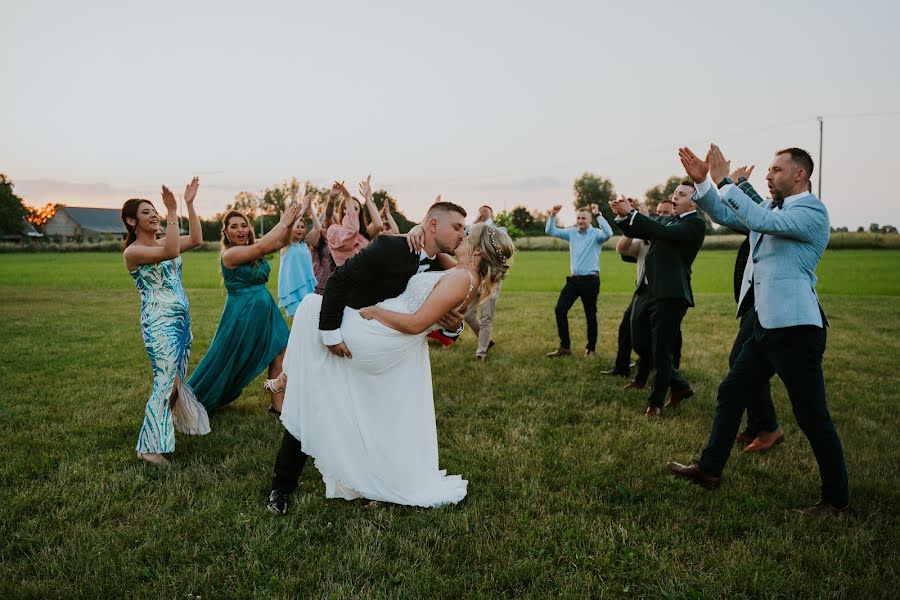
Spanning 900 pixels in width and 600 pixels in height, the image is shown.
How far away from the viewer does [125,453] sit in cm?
521

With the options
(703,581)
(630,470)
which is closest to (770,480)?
(630,470)

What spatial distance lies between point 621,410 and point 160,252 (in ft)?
16.7

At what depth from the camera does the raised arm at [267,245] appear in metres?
4.79

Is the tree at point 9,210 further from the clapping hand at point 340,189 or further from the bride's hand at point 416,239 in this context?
the bride's hand at point 416,239

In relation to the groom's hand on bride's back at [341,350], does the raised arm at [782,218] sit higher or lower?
higher

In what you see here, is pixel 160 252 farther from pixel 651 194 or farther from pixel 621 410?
pixel 651 194

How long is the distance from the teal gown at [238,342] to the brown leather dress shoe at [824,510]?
5213 millimetres

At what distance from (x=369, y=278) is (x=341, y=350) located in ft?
1.70

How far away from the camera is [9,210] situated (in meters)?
88.4

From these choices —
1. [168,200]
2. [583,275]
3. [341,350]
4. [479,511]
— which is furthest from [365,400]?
[583,275]

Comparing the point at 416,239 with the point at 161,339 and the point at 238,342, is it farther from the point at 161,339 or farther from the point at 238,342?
the point at 238,342

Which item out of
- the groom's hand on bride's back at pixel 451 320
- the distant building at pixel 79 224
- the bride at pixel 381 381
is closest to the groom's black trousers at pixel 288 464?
the bride at pixel 381 381

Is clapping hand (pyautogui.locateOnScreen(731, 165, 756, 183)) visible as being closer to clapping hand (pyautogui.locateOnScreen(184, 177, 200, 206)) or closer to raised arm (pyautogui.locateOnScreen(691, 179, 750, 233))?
raised arm (pyautogui.locateOnScreen(691, 179, 750, 233))

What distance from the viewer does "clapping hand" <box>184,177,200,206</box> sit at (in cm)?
505
